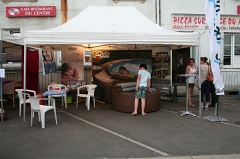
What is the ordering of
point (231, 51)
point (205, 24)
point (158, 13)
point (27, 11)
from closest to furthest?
point (27, 11) < point (158, 13) < point (205, 24) < point (231, 51)

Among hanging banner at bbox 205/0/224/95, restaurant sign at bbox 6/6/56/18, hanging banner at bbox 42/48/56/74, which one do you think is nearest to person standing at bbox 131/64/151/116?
hanging banner at bbox 205/0/224/95

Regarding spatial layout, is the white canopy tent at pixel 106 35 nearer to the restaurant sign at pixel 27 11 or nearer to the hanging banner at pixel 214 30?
the hanging banner at pixel 214 30

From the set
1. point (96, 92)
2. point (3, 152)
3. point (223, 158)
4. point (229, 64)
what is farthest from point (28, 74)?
point (229, 64)

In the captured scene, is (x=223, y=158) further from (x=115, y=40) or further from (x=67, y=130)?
(x=115, y=40)

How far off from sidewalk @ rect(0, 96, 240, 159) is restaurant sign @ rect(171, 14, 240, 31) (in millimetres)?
5779

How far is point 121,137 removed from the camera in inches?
201

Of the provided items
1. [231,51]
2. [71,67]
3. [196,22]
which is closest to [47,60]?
[71,67]

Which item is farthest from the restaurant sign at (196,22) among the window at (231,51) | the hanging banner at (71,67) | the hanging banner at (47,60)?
the hanging banner at (47,60)

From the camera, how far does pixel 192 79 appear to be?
27.3 ft

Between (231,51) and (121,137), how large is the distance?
981 cm

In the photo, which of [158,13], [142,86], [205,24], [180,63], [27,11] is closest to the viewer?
[142,86]

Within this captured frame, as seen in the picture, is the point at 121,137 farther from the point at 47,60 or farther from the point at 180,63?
the point at 180,63

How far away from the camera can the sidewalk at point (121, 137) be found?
425 cm

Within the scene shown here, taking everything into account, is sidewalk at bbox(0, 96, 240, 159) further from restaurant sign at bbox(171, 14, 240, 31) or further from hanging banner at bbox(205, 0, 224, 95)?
restaurant sign at bbox(171, 14, 240, 31)
